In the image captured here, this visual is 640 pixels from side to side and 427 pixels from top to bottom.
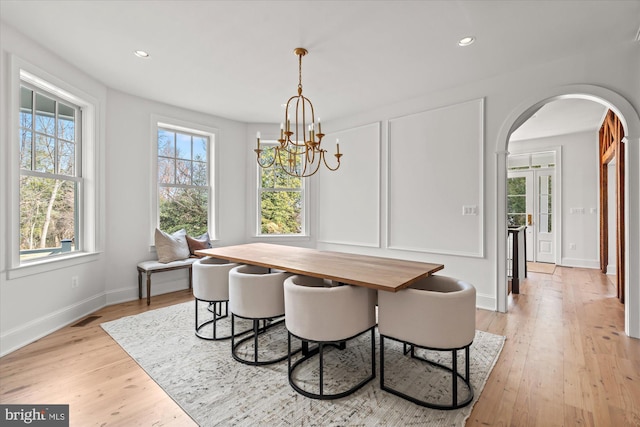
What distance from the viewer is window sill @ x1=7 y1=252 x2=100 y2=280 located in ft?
8.34

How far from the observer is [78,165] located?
11.1 ft

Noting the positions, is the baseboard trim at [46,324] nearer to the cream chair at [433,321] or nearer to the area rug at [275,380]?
the area rug at [275,380]

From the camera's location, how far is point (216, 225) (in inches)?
189

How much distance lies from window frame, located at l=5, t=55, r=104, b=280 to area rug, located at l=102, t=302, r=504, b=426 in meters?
0.89

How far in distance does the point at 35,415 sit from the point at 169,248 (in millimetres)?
2347

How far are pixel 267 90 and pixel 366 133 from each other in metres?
1.62

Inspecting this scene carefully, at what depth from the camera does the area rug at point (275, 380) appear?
168cm

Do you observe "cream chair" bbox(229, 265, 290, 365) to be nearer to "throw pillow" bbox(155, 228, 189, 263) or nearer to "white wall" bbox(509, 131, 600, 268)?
"throw pillow" bbox(155, 228, 189, 263)

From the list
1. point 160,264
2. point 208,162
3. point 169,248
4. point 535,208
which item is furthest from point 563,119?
point 160,264

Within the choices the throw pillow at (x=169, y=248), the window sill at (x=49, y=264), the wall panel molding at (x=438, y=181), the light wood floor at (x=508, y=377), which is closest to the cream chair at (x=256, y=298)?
the light wood floor at (x=508, y=377)

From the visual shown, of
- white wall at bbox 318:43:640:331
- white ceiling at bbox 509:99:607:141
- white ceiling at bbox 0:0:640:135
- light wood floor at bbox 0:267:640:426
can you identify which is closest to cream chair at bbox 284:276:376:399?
light wood floor at bbox 0:267:640:426

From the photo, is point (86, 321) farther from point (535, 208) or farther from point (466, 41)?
point (535, 208)

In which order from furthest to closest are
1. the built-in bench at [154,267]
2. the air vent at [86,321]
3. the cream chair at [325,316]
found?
the built-in bench at [154,267] < the air vent at [86,321] < the cream chair at [325,316]

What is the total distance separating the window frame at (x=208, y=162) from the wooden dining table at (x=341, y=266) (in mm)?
1651
